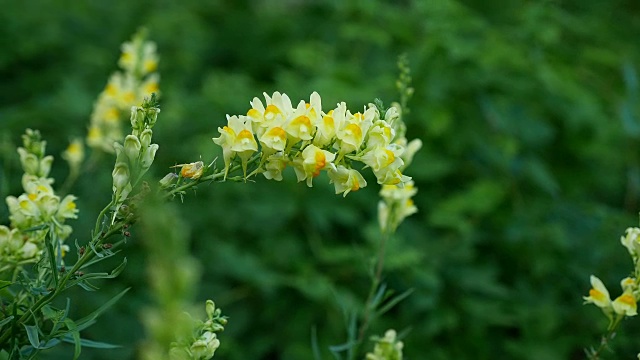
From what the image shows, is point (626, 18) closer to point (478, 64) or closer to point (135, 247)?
point (478, 64)

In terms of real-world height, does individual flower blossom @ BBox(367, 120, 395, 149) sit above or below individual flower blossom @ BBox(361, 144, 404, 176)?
above

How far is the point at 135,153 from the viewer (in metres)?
1.22

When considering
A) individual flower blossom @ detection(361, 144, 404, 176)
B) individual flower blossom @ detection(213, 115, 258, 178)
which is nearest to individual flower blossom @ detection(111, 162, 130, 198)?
individual flower blossom @ detection(213, 115, 258, 178)

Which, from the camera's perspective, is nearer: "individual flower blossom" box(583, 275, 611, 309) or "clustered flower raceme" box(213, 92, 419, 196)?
"clustered flower raceme" box(213, 92, 419, 196)

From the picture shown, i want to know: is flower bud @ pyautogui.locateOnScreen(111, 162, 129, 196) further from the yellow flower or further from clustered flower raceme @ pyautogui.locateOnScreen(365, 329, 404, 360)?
clustered flower raceme @ pyautogui.locateOnScreen(365, 329, 404, 360)

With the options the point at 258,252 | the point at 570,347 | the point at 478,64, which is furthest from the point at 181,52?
the point at 570,347

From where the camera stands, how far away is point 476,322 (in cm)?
306

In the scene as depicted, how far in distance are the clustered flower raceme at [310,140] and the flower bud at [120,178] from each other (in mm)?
159

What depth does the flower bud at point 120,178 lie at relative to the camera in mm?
1201

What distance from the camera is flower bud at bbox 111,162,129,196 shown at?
3.94ft

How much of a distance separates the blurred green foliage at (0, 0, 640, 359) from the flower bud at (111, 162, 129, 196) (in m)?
1.63

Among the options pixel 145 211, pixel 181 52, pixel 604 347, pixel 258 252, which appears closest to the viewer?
pixel 145 211

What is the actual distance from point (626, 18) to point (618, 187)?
142cm

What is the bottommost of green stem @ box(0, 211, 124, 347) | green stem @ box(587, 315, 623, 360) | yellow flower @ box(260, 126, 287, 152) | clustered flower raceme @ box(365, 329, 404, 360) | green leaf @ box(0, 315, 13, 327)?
clustered flower raceme @ box(365, 329, 404, 360)
